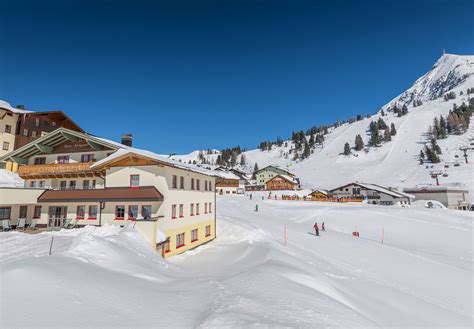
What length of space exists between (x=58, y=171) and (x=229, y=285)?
23.8 m

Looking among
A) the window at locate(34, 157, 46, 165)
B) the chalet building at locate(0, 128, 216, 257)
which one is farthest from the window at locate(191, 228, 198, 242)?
the window at locate(34, 157, 46, 165)

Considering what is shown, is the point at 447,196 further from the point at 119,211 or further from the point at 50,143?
the point at 50,143

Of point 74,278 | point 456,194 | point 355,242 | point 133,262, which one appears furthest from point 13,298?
point 456,194

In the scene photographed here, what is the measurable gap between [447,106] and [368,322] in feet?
761

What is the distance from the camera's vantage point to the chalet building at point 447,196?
70500mm

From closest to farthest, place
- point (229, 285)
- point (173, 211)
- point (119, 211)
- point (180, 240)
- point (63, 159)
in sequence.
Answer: point (229, 285)
point (119, 211)
point (173, 211)
point (180, 240)
point (63, 159)

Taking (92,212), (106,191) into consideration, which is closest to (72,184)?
(92,212)

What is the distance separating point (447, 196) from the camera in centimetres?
7031

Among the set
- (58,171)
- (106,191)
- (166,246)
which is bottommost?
(166,246)

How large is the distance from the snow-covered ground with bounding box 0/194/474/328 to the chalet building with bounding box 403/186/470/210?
53847 mm

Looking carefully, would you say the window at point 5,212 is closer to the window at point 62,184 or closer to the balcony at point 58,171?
the balcony at point 58,171

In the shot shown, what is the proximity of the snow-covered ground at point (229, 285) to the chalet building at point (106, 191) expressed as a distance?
2.18m

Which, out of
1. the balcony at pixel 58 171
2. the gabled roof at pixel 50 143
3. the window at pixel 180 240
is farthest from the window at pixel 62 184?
the window at pixel 180 240

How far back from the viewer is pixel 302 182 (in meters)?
126
